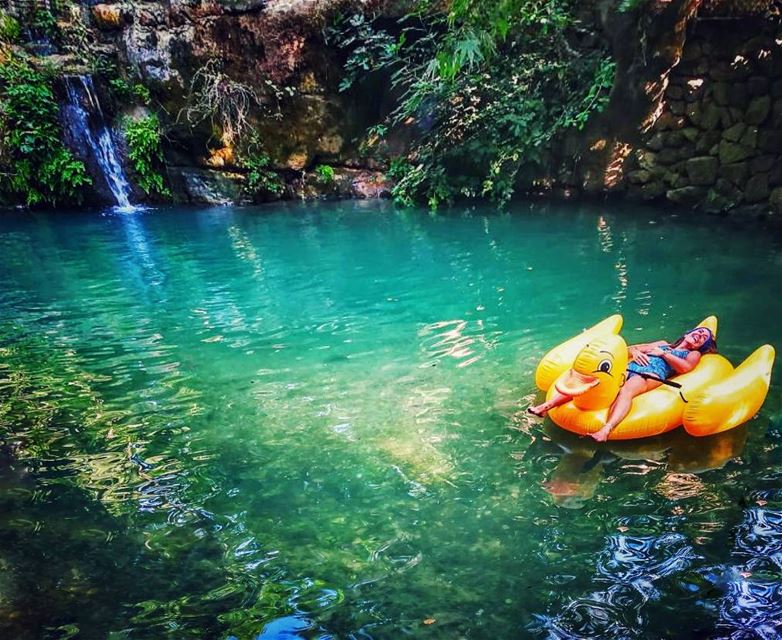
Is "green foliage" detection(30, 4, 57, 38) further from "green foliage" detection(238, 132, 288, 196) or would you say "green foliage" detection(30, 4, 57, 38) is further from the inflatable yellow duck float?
the inflatable yellow duck float

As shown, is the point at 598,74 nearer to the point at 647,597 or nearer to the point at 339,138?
the point at 339,138

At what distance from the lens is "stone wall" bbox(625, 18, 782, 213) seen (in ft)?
28.0

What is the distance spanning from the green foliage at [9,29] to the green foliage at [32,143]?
0.56 metres

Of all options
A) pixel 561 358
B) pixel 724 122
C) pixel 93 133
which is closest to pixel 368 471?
pixel 561 358

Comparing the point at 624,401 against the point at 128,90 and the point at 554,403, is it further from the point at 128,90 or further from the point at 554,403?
the point at 128,90

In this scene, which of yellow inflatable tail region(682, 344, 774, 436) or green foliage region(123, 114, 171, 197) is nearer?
yellow inflatable tail region(682, 344, 774, 436)

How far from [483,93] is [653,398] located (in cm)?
904

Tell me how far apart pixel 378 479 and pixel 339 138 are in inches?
426

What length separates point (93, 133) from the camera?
42.4ft

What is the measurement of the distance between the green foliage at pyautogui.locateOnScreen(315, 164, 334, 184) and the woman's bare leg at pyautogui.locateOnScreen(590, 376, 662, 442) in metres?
10.5

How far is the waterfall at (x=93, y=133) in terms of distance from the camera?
1261 centimetres

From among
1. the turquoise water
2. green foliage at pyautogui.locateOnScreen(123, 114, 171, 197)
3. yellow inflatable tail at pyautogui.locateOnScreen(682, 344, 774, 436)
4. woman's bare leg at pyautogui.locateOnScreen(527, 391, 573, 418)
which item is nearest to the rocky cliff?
green foliage at pyautogui.locateOnScreen(123, 114, 171, 197)

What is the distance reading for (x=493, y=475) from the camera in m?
3.56

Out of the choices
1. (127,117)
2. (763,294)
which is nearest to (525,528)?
(763,294)
